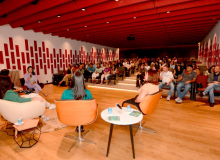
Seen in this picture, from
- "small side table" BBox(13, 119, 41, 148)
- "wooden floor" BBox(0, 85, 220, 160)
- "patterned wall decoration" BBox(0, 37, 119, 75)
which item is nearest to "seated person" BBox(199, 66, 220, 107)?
"wooden floor" BBox(0, 85, 220, 160)

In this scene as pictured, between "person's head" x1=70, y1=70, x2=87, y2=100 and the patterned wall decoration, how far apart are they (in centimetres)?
632

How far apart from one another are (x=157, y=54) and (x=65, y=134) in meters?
19.3

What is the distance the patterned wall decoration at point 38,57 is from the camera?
23.1 ft

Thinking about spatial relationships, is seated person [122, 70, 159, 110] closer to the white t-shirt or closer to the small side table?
the small side table

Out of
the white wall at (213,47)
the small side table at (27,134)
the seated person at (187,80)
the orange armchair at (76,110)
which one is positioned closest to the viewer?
the orange armchair at (76,110)

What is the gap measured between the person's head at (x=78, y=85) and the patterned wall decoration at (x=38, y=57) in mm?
6322

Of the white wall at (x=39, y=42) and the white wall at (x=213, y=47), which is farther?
the white wall at (x=39, y=42)

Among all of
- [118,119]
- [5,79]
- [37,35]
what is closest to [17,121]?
[5,79]

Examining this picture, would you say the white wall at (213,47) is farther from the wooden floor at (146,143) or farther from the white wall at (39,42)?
the white wall at (39,42)

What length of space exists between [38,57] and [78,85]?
7346mm

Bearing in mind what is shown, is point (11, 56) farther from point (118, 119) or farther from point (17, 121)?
point (118, 119)

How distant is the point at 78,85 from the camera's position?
8.21 feet

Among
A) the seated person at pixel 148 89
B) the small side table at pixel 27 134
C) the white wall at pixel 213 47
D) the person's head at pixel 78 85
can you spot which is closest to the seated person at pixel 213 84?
the white wall at pixel 213 47

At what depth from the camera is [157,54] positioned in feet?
65.0
